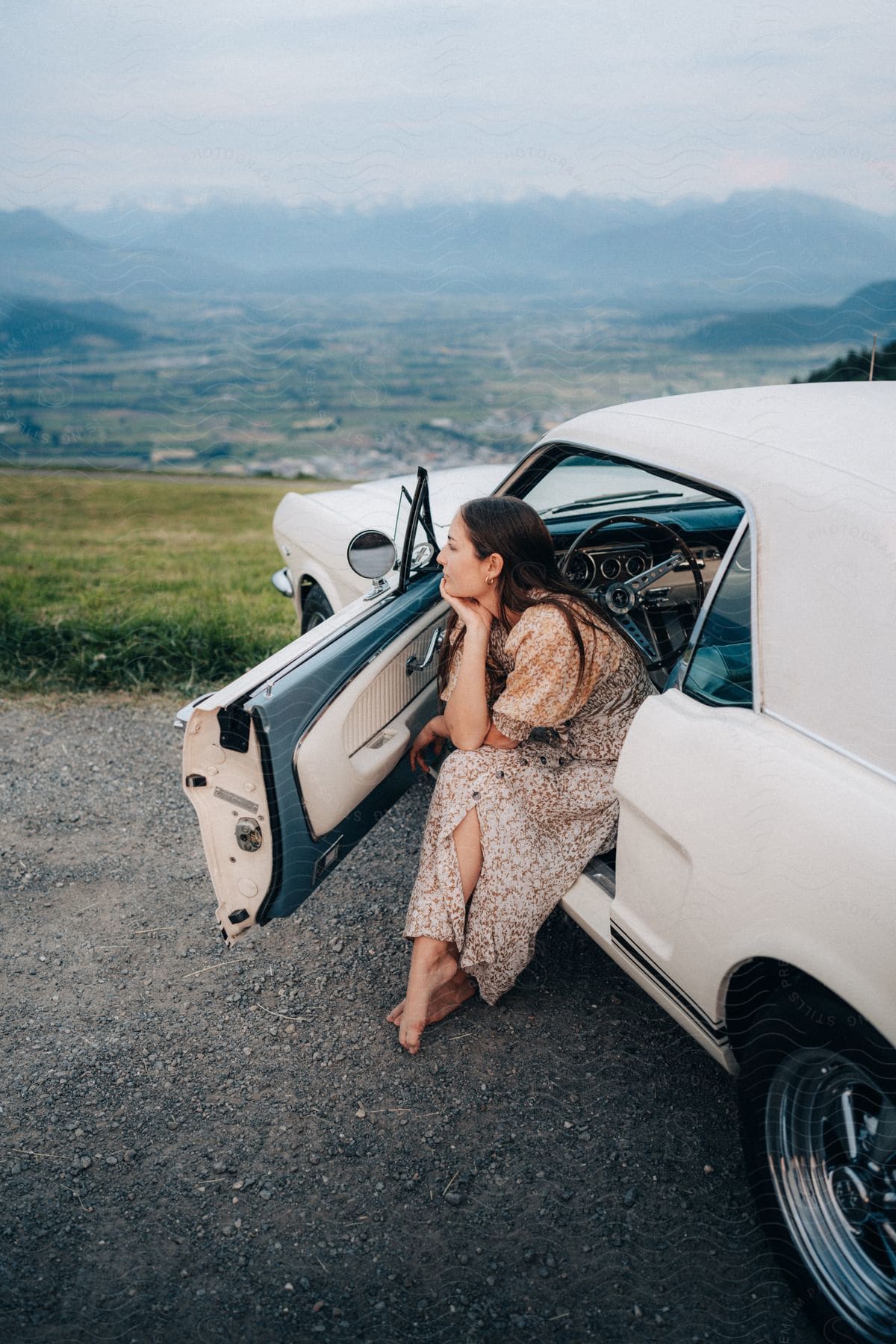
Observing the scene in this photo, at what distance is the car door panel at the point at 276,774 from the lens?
2375 mm

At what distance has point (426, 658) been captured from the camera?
9.48 feet

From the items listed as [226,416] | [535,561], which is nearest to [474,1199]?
[535,561]

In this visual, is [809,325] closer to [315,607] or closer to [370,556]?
[370,556]

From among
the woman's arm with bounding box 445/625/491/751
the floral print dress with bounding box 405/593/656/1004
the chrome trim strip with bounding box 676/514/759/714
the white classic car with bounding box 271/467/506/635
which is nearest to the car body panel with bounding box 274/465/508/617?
the white classic car with bounding box 271/467/506/635

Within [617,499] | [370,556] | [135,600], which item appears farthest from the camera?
[135,600]

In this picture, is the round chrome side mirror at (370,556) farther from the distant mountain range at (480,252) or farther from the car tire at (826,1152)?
the car tire at (826,1152)

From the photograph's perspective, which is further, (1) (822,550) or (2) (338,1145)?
(2) (338,1145)

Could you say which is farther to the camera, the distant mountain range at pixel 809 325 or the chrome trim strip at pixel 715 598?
the distant mountain range at pixel 809 325

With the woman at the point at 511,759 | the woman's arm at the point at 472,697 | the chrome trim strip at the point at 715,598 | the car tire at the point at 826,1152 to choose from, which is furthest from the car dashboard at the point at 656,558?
the car tire at the point at 826,1152

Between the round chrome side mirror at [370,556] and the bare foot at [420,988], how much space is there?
113 centimetres

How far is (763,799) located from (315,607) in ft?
9.46

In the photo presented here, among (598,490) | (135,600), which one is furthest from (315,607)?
(135,600)

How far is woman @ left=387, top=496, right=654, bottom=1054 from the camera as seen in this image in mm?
2439

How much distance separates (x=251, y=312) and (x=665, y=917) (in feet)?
6.94
